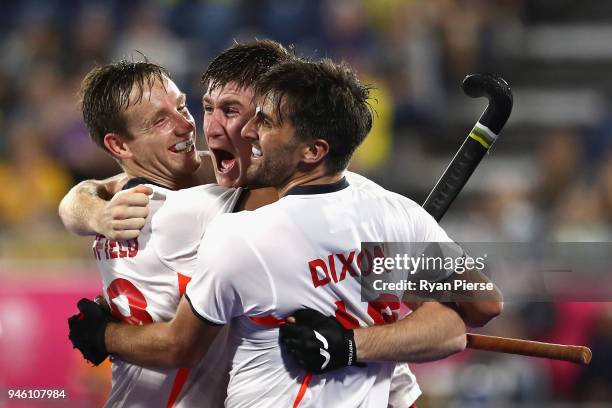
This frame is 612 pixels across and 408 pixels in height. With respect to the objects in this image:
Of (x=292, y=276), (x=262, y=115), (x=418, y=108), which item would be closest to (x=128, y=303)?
(x=292, y=276)

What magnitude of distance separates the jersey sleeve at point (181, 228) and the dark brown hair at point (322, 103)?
0.42 m

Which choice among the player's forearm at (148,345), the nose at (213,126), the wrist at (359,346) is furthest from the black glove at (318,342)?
the nose at (213,126)

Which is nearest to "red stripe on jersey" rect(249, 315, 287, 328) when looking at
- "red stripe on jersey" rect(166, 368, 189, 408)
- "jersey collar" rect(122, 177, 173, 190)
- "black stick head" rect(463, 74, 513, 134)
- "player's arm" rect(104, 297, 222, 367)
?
"player's arm" rect(104, 297, 222, 367)

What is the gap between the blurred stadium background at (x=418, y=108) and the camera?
6.46 meters

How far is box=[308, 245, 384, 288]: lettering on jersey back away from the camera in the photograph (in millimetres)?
3045

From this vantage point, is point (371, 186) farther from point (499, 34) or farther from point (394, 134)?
point (499, 34)

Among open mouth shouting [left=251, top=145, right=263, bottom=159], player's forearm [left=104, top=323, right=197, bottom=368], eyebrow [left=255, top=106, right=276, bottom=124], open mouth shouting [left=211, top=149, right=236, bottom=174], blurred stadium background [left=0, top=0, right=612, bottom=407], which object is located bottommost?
blurred stadium background [left=0, top=0, right=612, bottom=407]

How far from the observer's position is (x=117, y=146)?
3637 mm

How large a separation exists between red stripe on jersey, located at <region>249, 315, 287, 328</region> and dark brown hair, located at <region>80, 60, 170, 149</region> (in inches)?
35.7

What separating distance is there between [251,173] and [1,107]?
6.89m

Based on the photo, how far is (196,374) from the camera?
3410 mm

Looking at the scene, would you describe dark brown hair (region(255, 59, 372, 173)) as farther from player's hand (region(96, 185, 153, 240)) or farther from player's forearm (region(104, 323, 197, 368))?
player's forearm (region(104, 323, 197, 368))

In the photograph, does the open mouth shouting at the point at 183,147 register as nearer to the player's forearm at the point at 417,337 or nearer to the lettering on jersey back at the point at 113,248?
the lettering on jersey back at the point at 113,248

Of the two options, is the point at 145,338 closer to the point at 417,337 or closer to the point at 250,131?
the point at 250,131
